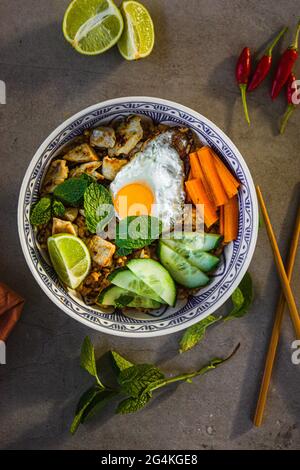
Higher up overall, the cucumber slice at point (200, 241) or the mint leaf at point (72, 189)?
the mint leaf at point (72, 189)

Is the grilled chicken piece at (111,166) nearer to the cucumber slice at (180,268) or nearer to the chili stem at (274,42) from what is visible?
the cucumber slice at (180,268)

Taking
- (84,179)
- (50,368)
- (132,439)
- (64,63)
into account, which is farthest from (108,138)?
(132,439)

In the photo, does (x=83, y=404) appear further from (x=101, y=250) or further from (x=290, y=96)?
(x=290, y=96)

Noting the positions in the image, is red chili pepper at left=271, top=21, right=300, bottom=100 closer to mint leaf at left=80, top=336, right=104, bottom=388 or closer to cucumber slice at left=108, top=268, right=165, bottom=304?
cucumber slice at left=108, top=268, right=165, bottom=304

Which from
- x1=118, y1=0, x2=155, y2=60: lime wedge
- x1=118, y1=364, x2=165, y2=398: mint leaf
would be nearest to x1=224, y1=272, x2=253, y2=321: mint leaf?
x1=118, y1=364, x2=165, y2=398: mint leaf

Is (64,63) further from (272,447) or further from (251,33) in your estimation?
(272,447)

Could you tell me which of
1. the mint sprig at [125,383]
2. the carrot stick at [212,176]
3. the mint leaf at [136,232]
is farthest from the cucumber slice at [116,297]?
the carrot stick at [212,176]
